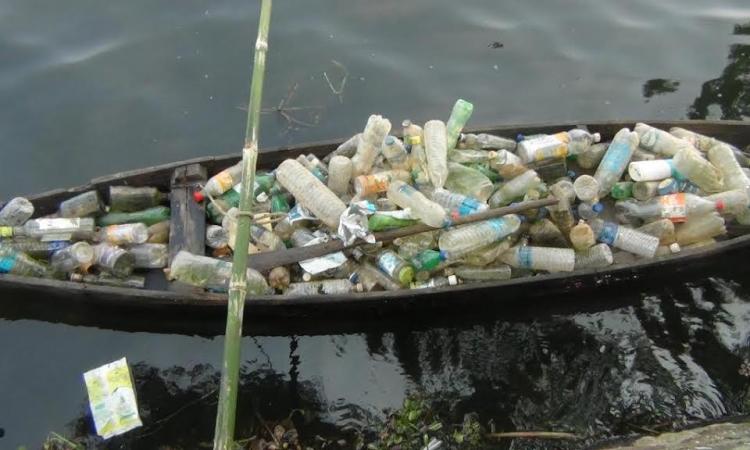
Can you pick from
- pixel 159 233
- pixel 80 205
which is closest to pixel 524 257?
pixel 159 233

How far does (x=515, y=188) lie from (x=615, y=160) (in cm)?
92

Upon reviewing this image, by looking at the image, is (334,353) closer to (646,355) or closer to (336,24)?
(646,355)

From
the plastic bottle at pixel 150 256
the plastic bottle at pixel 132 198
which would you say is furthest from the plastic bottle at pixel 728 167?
the plastic bottle at pixel 132 198

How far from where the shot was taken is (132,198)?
536 centimetres

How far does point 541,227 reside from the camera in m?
5.13

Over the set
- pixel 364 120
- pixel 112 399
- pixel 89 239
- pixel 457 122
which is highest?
pixel 364 120

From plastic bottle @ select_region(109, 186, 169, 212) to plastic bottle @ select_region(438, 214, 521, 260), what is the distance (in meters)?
2.44

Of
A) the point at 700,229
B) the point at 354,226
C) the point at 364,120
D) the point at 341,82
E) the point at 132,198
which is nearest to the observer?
the point at 354,226

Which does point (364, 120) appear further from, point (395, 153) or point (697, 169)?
point (697, 169)

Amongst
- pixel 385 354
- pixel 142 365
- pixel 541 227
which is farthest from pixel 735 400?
pixel 142 365

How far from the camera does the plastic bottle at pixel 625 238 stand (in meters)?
5.14

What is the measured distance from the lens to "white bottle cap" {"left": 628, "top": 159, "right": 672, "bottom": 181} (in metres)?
5.25

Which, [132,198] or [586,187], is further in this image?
[132,198]

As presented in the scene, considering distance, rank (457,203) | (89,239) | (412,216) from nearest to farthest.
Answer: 1. (412,216)
2. (457,203)
3. (89,239)
